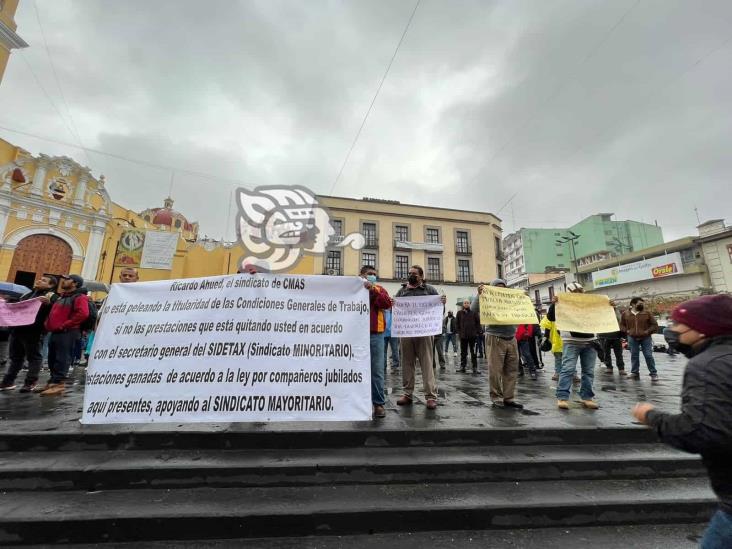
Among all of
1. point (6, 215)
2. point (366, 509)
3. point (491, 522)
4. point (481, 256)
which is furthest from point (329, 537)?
point (481, 256)

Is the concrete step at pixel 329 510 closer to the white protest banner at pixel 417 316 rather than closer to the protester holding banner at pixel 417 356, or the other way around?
the protester holding banner at pixel 417 356

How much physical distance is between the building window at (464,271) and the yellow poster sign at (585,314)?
2873 cm

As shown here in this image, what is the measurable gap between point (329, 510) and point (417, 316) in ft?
8.11

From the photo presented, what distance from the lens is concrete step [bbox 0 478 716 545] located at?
7.11ft

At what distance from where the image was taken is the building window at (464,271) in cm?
3294

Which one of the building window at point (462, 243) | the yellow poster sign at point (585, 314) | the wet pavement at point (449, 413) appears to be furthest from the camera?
the building window at point (462, 243)

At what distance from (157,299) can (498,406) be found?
14.3ft

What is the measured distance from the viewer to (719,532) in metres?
1.30

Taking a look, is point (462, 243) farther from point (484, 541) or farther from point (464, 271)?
point (484, 541)

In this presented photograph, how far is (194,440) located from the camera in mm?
2963

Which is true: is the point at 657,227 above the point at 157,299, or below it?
above

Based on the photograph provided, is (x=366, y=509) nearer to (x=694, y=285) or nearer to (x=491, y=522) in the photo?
(x=491, y=522)

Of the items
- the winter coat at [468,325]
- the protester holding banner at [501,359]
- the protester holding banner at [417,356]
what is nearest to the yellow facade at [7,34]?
the protester holding banner at [417,356]

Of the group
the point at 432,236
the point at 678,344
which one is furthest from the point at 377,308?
the point at 432,236
